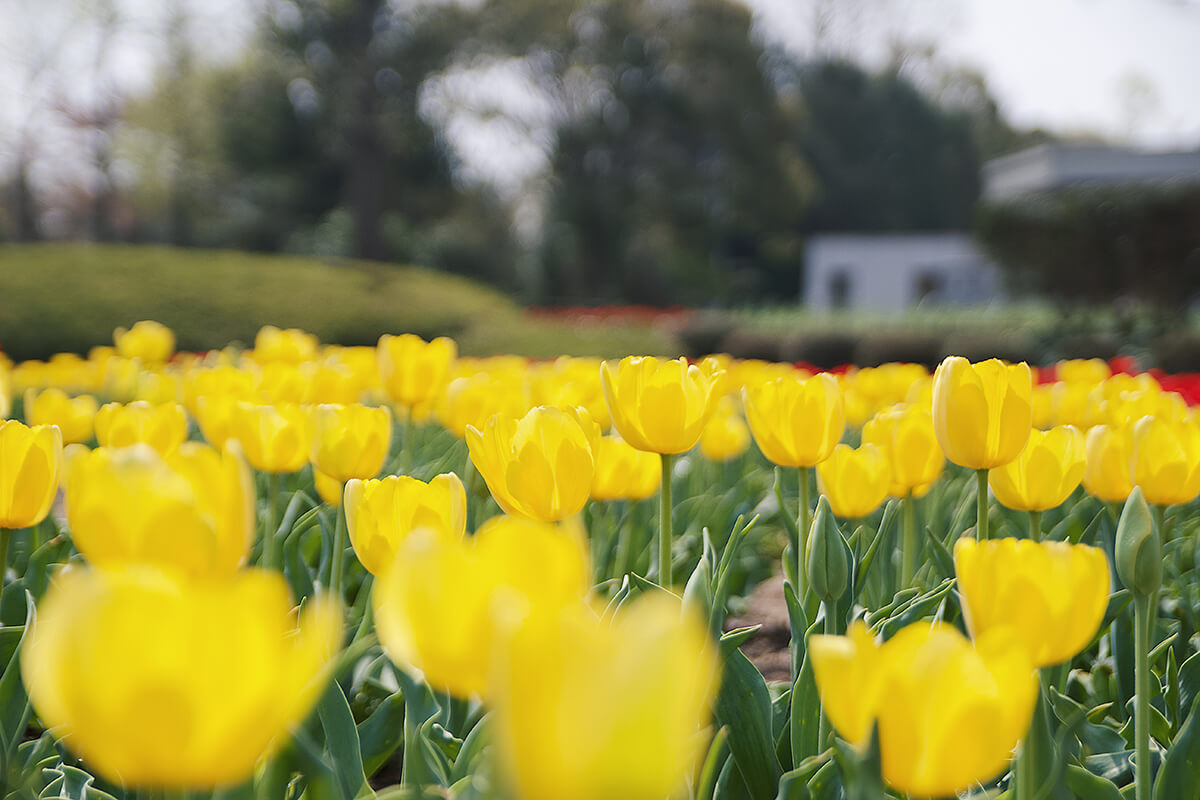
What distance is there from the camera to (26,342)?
961 cm

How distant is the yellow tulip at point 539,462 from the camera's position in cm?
96

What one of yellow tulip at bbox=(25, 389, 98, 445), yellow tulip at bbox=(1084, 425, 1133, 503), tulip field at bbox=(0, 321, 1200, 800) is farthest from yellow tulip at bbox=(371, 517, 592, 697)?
yellow tulip at bbox=(25, 389, 98, 445)

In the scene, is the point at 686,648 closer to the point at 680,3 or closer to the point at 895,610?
the point at 895,610

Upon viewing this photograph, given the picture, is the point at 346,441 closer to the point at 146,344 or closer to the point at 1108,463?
the point at 1108,463

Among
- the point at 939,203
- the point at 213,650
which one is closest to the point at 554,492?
the point at 213,650

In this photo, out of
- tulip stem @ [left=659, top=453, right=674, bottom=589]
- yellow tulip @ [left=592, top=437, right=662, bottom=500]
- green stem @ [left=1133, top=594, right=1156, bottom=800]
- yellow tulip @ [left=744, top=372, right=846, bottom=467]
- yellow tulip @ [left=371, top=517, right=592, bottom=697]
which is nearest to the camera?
yellow tulip @ [left=371, top=517, right=592, bottom=697]

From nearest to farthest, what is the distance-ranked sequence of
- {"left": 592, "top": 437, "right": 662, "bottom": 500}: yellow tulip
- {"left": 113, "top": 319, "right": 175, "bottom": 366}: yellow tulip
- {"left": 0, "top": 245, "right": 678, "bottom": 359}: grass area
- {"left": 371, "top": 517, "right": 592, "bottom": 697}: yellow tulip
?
{"left": 371, "top": 517, "right": 592, "bottom": 697}: yellow tulip
{"left": 592, "top": 437, "right": 662, "bottom": 500}: yellow tulip
{"left": 113, "top": 319, "right": 175, "bottom": 366}: yellow tulip
{"left": 0, "top": 245, "right": 678, "bottom": 359}: grass area

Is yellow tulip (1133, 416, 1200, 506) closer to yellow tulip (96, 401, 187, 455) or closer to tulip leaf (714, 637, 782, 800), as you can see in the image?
tulip leaf (714, 637, 782, 800)

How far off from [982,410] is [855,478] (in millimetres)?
361

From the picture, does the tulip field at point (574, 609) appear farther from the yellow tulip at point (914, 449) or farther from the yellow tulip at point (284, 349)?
the yellow tulip at point (284, 349)

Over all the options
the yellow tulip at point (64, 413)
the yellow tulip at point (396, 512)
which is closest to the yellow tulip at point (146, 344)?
the yellow tulip at point (64, 413)

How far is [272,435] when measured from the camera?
1446 mm

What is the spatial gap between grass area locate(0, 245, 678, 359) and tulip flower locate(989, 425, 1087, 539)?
7.81m

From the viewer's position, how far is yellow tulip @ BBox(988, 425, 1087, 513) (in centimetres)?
124
